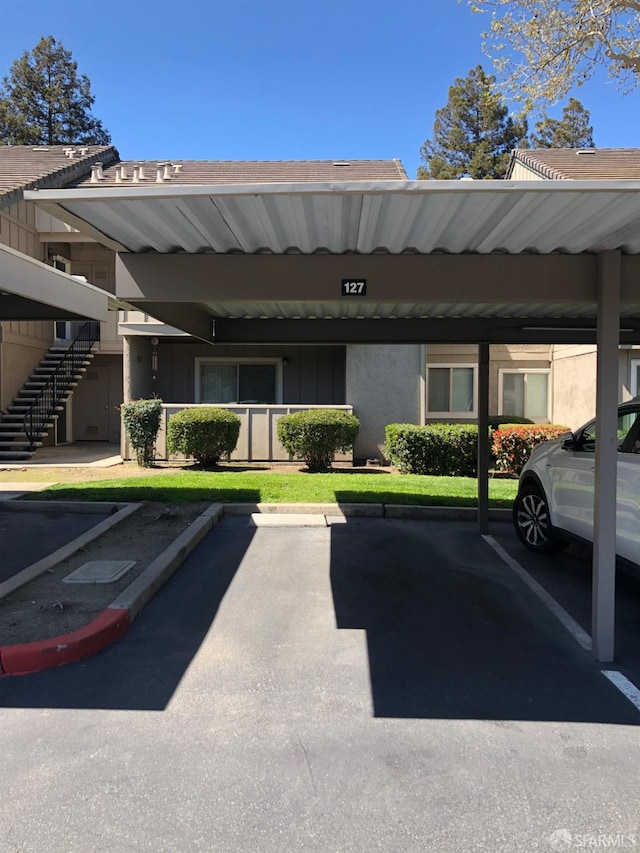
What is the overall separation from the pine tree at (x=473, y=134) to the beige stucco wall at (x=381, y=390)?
23427mm

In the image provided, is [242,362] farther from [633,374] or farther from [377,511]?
[633,374]

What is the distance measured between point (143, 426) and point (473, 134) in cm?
3137

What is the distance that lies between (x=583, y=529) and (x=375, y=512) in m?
3.40

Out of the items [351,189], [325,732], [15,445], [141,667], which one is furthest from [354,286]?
[15,445]

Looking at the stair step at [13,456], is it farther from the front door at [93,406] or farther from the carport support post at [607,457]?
the carport support post at [607,457]

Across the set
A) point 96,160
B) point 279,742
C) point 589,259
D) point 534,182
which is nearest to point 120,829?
point 279,742

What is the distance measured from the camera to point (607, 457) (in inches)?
163

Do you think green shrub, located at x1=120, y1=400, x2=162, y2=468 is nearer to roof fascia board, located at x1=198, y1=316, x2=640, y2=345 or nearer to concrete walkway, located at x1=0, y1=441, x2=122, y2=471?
concrete walkway, located at x1=0, y1=441, x2=122, y2=471

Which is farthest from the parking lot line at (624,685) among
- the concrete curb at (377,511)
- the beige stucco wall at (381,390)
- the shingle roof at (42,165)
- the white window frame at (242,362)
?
the shingle roof at (42,165)

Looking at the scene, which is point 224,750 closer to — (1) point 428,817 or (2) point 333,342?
(1) point 428,817

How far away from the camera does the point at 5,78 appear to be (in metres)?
32.0

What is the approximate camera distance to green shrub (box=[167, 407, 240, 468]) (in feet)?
39.1

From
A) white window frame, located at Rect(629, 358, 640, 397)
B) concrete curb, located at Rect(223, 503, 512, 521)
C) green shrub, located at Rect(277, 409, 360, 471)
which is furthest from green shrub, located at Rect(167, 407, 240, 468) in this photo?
white window frame, located at Rect(629, 358, 640, 397)

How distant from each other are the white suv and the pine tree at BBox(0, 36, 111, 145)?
35059 millimetres
